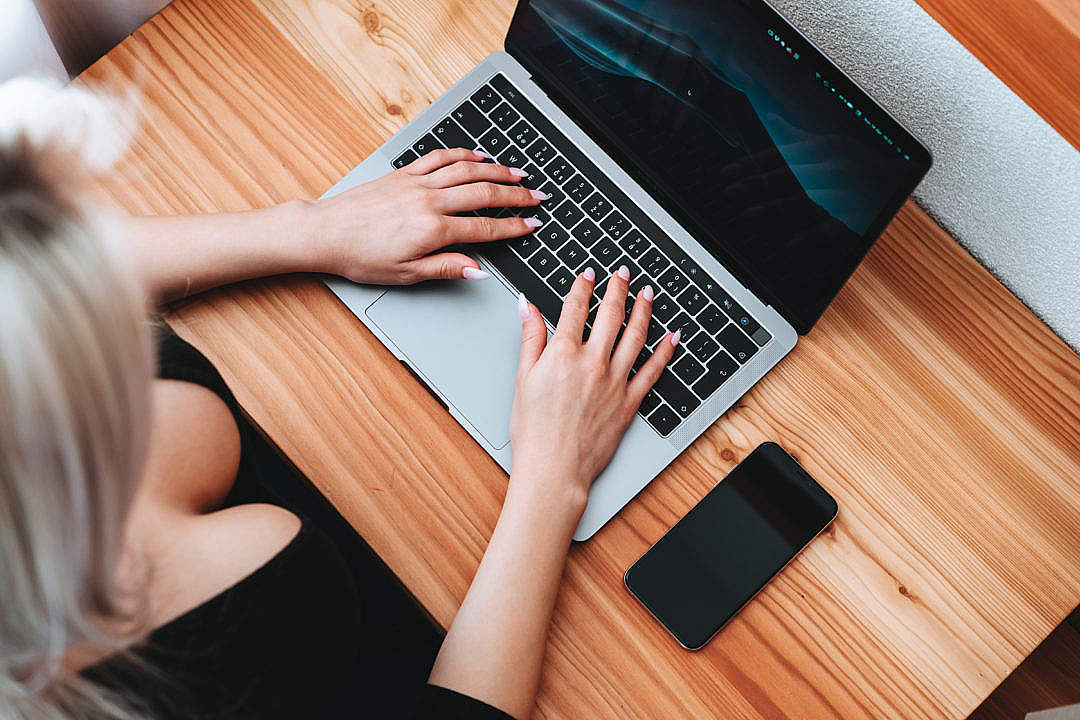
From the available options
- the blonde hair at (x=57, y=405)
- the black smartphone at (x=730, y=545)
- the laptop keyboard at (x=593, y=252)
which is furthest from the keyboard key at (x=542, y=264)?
the blonde hair at (x=57, y=405)

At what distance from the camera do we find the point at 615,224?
76 cm

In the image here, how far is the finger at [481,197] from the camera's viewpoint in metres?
0.75

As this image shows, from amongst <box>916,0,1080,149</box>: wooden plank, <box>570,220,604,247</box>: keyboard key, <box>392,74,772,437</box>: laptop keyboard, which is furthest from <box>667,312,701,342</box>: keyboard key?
<box>916,0,1080,149</box>: wooden plank

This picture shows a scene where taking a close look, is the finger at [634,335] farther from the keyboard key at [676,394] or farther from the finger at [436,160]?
the finger at [436,160]

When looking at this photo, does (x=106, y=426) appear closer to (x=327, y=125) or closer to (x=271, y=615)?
(x=271, y=615)

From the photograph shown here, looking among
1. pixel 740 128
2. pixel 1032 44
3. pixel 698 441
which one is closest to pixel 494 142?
pixel 740 128

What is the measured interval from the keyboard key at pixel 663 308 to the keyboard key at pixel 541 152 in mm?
164

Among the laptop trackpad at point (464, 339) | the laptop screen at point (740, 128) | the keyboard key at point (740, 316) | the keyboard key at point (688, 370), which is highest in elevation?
the laptop screen at point (740, 128)

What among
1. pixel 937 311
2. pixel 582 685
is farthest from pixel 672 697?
pixel 937 311

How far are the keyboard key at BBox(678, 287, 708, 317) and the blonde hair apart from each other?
1.45 ft

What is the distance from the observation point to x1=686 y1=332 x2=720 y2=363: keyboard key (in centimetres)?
73

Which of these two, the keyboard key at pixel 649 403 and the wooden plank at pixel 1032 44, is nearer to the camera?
the wooden plank at pixel 1032 44

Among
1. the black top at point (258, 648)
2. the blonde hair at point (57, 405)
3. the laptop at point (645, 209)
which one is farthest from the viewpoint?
the laptop at point (645, 209)

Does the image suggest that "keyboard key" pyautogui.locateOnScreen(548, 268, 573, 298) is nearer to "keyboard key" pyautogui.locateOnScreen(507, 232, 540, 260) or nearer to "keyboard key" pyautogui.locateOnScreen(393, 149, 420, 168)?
"keyboard key" pyautogui.locateOnScreen(507, 232, 540, 260)
